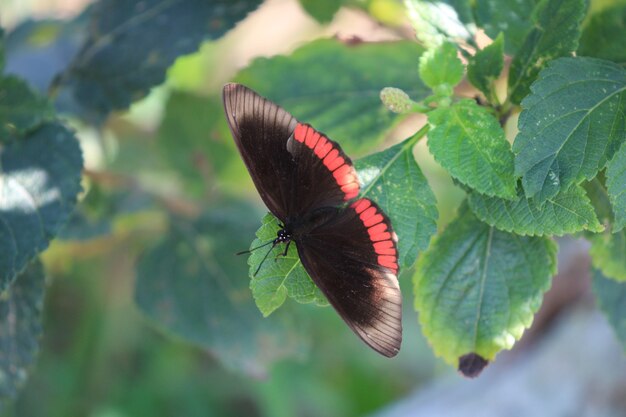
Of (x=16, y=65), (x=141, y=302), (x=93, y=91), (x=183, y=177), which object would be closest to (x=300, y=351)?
(x=141, y=302)

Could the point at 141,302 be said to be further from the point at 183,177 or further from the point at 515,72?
the point at 515,72

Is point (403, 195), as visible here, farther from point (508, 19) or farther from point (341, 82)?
point (341, 82)

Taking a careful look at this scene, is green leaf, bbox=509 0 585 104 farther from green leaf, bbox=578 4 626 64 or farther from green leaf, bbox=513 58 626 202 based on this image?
green leaf, bbox=578 4 626 64

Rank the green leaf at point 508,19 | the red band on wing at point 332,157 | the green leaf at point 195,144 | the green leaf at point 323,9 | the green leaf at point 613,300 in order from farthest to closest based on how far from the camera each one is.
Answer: the green leaf at point 195,144
the green leaf at point 323,9
the green leaf at point 613,300
the green leaf at point 508,19
the red band on wing at point 332,157

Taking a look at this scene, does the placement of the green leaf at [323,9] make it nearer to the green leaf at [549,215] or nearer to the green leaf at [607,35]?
→ the green leaf at [607,35]

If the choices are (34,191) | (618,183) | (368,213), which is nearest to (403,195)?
(368,213)

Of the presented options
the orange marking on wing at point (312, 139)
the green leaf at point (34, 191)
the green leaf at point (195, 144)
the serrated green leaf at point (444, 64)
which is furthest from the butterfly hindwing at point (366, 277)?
the green leaf at point (195, 144)

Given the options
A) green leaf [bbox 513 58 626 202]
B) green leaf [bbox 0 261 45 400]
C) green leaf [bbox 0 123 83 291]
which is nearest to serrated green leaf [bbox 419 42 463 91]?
green leaf [bbox 513 58 626 202]
